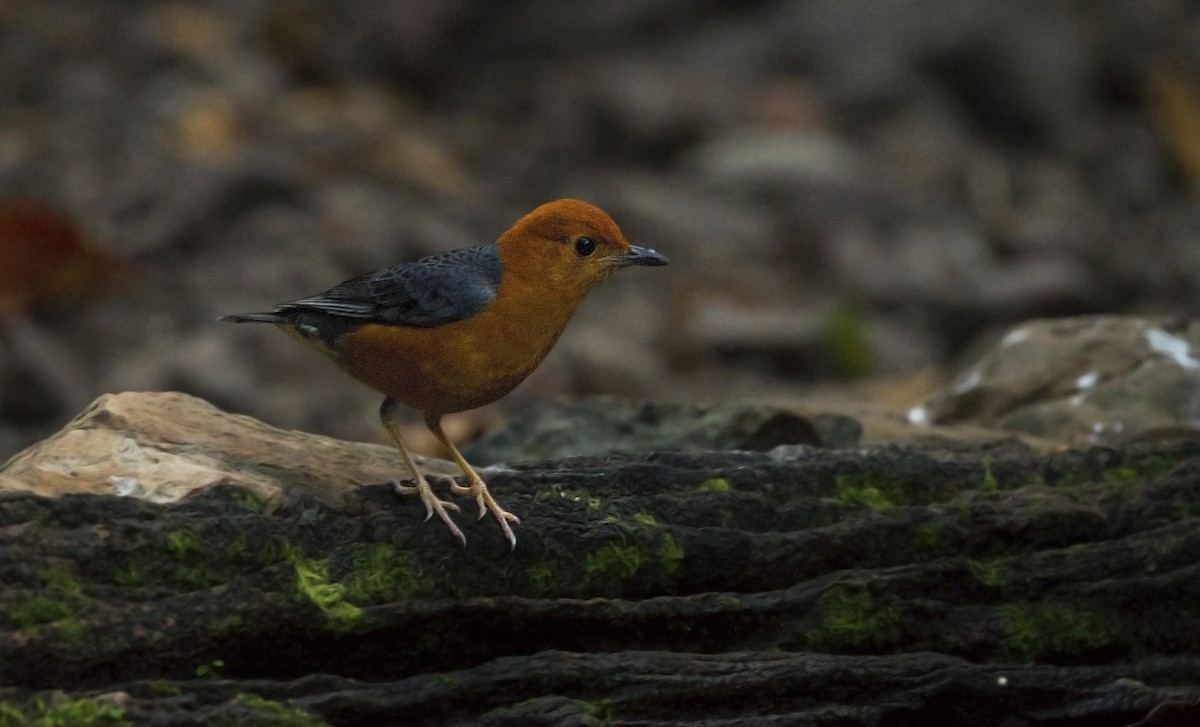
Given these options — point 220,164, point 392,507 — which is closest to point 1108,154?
point 220,164

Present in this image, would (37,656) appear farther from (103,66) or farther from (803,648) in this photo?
(103,66)

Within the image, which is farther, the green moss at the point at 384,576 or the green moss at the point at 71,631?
the green moss at the point at 384,576

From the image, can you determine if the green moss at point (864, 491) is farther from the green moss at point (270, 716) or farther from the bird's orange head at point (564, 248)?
the green moss at point (270, 716)

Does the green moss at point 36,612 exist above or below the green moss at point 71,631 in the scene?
above

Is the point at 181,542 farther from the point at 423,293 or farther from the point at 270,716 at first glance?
the point at 423,293

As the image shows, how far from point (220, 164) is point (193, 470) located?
5.45m

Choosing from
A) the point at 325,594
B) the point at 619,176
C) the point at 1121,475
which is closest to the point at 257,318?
the point at 325,594

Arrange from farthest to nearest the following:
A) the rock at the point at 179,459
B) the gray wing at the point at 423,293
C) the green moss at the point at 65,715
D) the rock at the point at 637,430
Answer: the rock at the point at 637,430, the gray wing at the point at 423,293, the rock at the point at 179,459, the green moss at the point at 65,715

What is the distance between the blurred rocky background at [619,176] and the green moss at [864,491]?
277 cm

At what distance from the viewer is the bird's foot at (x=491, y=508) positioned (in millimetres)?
3828

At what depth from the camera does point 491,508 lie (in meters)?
3.90

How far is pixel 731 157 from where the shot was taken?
10.7 metres

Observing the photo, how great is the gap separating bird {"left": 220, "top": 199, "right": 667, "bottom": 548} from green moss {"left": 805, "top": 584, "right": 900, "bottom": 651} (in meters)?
0.88

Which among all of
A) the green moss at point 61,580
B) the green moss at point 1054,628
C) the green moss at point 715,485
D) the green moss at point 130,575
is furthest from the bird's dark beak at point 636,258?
the green moss at point 61,580
